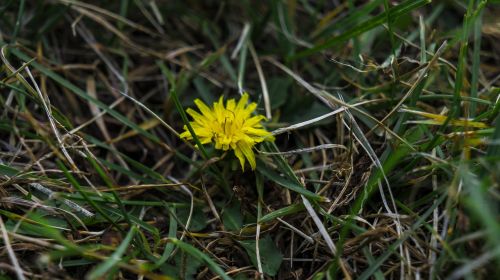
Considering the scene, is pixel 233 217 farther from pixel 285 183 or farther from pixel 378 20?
pixel 378 20

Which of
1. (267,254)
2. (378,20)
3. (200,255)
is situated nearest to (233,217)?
(267,254)

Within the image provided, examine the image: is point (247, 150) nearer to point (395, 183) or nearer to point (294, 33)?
point (395, 183)

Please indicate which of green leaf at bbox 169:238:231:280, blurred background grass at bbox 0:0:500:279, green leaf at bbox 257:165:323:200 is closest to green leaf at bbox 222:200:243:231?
blurred background grass at bbox 0:0:500:279

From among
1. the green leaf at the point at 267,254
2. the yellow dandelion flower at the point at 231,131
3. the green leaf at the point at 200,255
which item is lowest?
the green leaf at the point at 267,254

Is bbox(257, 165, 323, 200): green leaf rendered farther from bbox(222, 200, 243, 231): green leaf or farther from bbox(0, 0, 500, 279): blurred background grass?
bbox(222, 200, 243, 231): green leaf

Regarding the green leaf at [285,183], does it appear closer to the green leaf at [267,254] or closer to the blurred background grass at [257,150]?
the blurred background grass at [257,150]

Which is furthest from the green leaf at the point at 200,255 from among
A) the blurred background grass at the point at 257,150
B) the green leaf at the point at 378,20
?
the green leaf at the point at 378,20

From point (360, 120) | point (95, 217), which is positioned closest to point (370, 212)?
point (360, 120)
